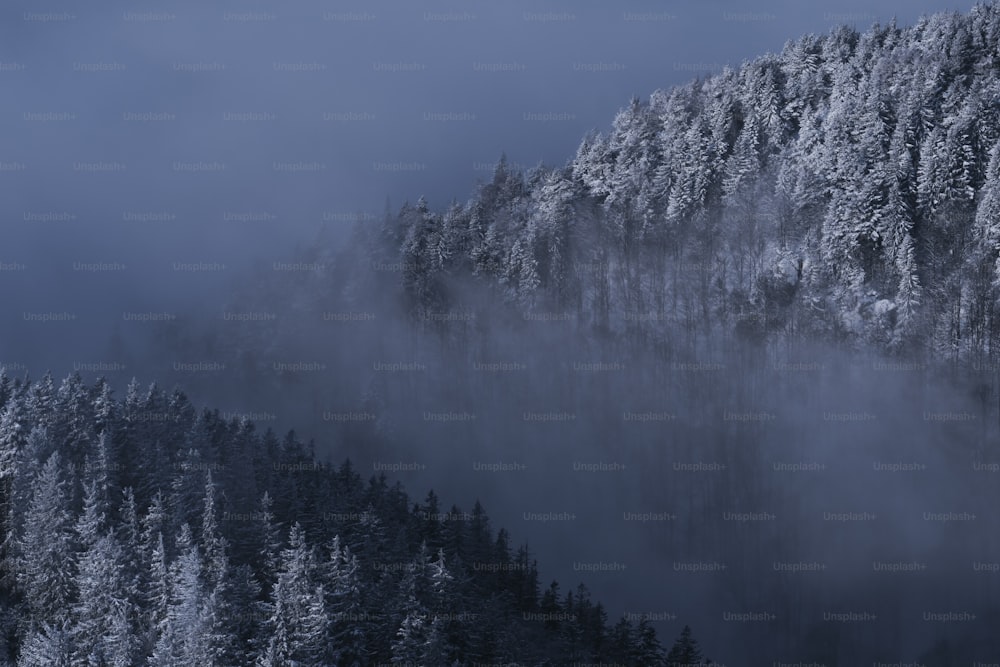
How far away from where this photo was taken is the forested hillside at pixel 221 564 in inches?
2672

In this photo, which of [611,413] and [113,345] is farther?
[113,345]

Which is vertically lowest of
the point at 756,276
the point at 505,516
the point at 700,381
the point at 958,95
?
the point at 505,516

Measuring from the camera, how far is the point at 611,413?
142 meters

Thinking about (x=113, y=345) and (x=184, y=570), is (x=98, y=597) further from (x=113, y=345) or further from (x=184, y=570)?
(x=113, y=345)

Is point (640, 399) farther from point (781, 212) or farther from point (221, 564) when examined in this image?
point (221, 564)

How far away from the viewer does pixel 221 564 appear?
69.9 meters

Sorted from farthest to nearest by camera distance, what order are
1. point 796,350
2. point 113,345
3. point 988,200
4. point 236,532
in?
point 113,345
point 796,350
point 988,200
point 236,532

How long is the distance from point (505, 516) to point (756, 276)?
1691 inches

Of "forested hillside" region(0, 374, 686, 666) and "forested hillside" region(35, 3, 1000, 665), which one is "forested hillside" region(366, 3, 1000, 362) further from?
"forested hillside" region(0, 374, 686, 666)

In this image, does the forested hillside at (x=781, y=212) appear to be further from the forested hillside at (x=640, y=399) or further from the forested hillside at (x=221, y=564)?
the forested hillside at (x=221, y=564)

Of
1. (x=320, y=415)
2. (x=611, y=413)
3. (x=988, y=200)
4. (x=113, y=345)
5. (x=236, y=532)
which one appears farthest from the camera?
(x=113, y=345)

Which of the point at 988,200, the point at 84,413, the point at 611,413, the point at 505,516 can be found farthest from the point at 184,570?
the point at 988,200

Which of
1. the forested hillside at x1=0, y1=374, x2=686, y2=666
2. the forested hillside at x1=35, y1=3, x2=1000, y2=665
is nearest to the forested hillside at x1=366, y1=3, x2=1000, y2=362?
the forested hillside at x1=35, y1=3, x2=1000, y2=665

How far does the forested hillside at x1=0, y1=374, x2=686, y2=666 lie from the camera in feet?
223
